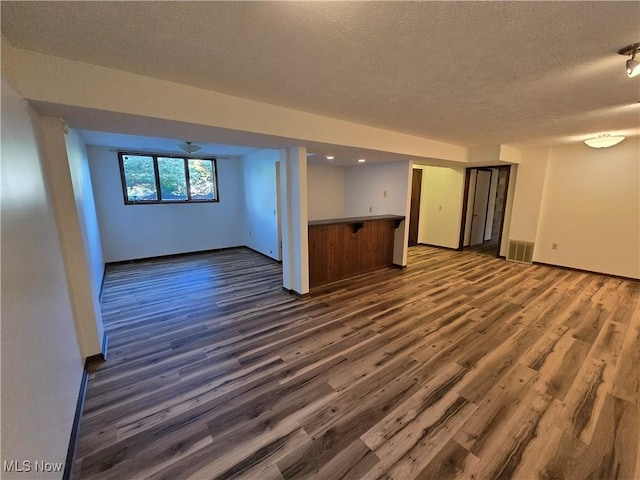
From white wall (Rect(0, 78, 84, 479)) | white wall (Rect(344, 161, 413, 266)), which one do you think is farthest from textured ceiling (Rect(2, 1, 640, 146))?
white wall (Rect(344, 161, 413, 266))

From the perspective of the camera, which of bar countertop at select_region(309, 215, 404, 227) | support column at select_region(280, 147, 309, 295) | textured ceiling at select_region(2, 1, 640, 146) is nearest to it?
textured ceiling at select_region(2, 1, 640, 146)

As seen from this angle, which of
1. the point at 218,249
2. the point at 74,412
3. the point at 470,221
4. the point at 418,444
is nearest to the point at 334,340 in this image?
the point at 418,444

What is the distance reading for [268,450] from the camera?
1.63 metres

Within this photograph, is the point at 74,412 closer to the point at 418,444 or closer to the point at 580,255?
the point at 418,444

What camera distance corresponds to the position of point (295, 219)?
379 cm

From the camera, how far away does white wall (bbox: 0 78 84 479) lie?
1.08 m

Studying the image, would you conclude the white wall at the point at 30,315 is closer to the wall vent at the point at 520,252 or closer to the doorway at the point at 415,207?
the doorway at the point at 415,207

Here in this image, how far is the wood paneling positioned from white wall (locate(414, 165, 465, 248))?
7.83 ft

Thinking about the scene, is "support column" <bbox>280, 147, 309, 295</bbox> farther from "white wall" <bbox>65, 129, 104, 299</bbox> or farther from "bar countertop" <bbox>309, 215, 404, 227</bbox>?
"white wall" <bbox>65, 129, 104, 299</bbox>

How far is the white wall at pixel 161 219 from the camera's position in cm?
539

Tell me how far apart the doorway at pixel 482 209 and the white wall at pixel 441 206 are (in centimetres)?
19

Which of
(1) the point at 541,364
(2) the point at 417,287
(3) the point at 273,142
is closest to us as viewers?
(1) the point at 541,364

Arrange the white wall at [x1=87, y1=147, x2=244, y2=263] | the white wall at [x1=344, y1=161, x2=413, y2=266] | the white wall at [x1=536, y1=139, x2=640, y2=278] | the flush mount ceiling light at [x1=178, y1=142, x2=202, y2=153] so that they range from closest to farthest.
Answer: the white wall at [x1=536, y1=139, x2=640, y2=278] → the flush mount ceiling light at [x1=178, y1=142, x2=202, y2=153] → the white wall at [x1=344, y1=161, x2=413, y2=266] → the white wall at [x1=87, y1=147, x2=244, y2=263]

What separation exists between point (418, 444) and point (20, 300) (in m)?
2.27
